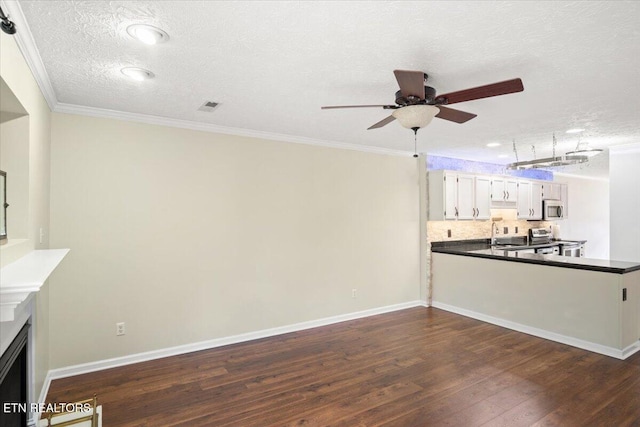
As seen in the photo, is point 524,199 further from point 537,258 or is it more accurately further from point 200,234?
point 200,234

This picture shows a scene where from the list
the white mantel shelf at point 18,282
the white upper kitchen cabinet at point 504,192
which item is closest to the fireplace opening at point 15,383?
the white mantel shelf at point 18,282

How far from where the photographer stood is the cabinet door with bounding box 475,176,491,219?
5.91 metres

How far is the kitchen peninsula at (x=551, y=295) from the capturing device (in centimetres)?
379

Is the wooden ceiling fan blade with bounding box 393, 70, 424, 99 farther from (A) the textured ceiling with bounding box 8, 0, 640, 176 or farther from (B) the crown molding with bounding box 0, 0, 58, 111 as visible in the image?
(B) the crown molding with bounding box 0, 0, 58, 111

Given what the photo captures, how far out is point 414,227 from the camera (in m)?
5.80

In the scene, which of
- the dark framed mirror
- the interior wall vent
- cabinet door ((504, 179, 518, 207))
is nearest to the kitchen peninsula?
cabinet door ((504, 179, 518, 207))

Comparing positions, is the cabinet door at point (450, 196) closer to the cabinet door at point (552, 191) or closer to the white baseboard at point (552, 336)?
the white baseboard at point (552, 336)

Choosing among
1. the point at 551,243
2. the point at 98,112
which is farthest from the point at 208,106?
the point at 551,243

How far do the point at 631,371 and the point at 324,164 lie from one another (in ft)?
13.2

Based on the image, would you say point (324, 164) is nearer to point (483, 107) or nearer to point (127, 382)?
point (483, 107)

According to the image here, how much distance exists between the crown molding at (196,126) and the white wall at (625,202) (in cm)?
359

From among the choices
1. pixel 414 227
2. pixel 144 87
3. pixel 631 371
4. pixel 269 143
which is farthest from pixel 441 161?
pixel 144 87

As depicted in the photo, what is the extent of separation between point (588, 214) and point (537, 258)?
20.7ft

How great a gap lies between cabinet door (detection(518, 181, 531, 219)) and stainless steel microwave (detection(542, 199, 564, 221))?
0.51 metres
